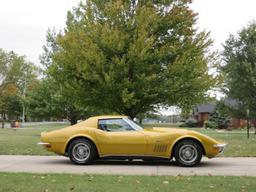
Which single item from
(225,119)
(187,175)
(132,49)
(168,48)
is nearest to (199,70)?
(168,48)

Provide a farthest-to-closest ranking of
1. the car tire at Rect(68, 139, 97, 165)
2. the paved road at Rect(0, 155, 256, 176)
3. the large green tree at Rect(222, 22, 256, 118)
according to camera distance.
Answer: the large green tree at Rect(222, 22, 256, 118) < the car tire at Rect(68, 139, 97, 165) < the paved road at Rect(0, 155, 256, 176)

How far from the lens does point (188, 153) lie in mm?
11898

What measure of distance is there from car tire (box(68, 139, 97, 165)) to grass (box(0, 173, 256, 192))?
238cm

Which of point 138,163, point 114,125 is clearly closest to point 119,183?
point 114,125

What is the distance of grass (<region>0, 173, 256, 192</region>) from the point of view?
8.01m

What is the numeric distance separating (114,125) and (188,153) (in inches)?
79.1

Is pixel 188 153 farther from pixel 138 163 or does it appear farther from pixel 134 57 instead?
pixel 134 57

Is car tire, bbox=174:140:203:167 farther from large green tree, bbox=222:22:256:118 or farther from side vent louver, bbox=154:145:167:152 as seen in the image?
large green tree, bbox=222:22:256:118

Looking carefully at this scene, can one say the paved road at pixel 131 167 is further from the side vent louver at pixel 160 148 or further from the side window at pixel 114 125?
the side window at pixel 114 125

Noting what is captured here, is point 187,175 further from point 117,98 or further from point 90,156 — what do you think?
point 117,98

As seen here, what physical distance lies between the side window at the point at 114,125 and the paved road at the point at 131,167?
900 millimetres


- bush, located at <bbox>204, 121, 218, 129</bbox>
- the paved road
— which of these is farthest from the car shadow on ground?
bush, located at <bbox>204, 121, 218, 129</bbox>

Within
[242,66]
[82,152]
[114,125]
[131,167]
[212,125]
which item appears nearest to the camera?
[131,167]

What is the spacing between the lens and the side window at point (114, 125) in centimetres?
1232
